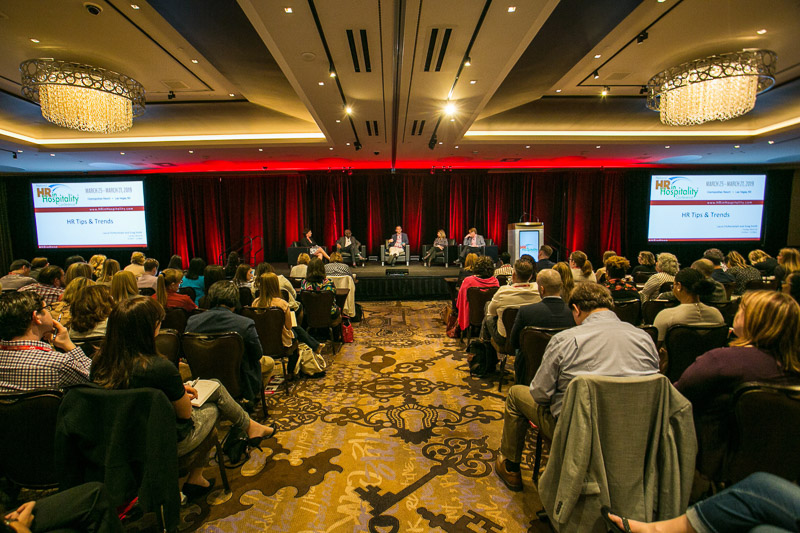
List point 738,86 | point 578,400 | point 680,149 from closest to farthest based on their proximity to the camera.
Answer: point 578,400
point 738,86
point 680,149

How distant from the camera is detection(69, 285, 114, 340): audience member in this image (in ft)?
8.21

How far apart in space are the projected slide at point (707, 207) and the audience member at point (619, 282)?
7.82 meters

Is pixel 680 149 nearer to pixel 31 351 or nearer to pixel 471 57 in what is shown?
pixel 471 57

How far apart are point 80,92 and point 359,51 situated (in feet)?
12.3

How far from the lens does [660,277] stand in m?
4.09

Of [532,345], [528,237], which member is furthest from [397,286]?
[532,345]

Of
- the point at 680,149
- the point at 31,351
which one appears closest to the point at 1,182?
the point at 31,351

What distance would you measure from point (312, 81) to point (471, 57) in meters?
1.95

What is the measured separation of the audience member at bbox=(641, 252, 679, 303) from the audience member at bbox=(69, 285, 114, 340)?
503 cm

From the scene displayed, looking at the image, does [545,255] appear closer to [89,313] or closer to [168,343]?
[168,343]

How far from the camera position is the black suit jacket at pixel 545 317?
8.62 ft

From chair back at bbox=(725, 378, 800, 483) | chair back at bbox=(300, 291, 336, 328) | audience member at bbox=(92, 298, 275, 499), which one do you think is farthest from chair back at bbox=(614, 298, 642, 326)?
audience member at bbox=(92, 298, 275, 499)

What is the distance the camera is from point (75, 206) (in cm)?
1022

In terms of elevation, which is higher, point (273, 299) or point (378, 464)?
point (273, 299)
